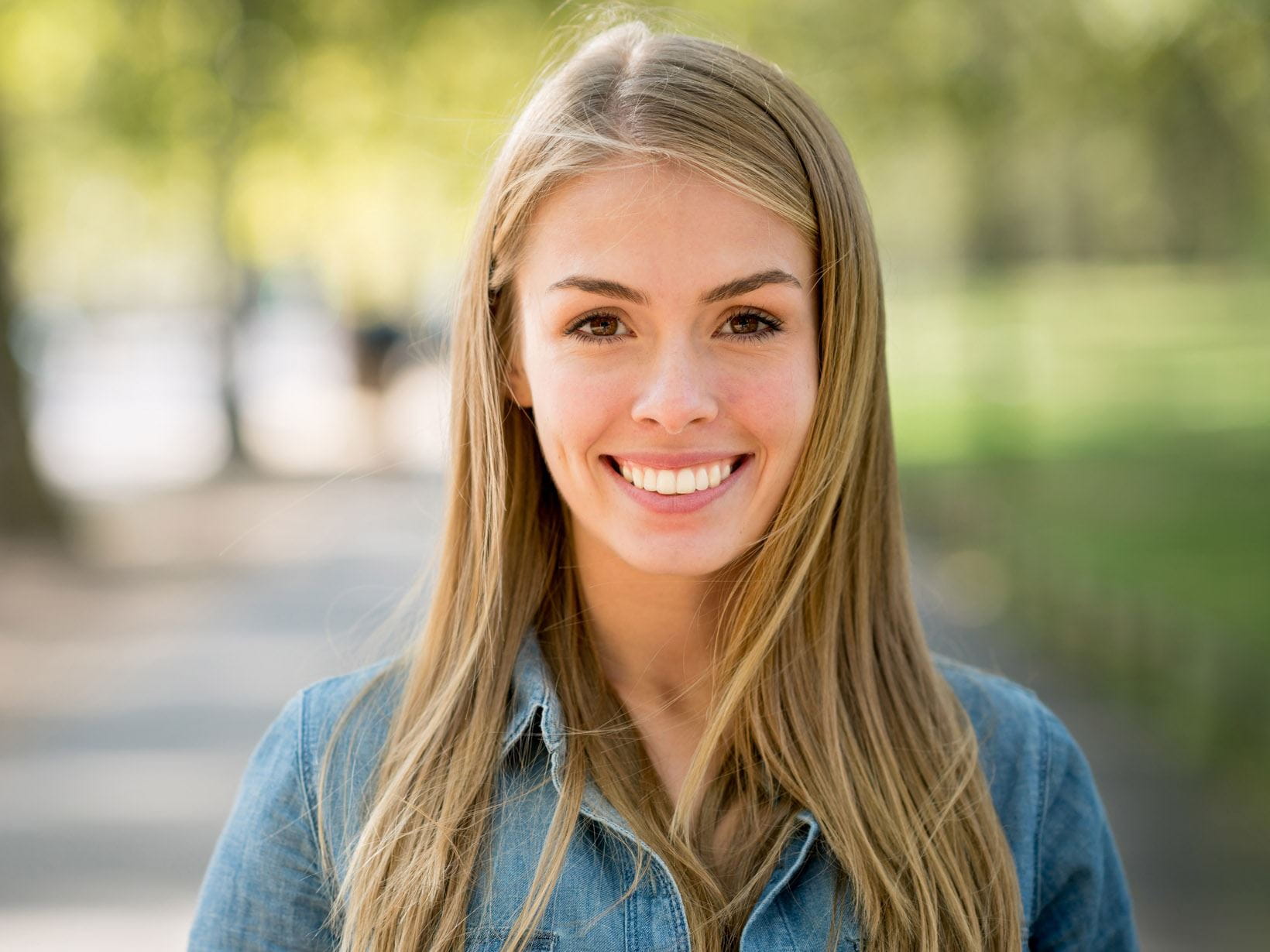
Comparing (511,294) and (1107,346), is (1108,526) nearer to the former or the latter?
(511,294)

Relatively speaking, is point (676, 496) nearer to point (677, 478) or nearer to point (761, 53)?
point (677, 478)

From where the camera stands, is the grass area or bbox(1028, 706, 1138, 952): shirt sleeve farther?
the grass area

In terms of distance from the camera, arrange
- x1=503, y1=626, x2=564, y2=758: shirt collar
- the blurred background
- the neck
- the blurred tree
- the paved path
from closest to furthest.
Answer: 1. x1=503, y1=626, x2=564, y2=758: shirt collar
2. the neck
3. the paved path
4. the blurred background
5. the blurred tree

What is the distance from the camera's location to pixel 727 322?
205cm

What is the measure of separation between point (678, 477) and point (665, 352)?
179 millimetres

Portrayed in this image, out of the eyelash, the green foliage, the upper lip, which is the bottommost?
the upper lip

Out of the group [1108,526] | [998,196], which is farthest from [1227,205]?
[998,196]

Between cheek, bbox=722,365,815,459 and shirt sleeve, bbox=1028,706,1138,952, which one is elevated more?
cheek, bbox=722,365,815,459

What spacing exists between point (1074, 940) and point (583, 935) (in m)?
0.77

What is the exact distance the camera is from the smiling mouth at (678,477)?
205 centimetres

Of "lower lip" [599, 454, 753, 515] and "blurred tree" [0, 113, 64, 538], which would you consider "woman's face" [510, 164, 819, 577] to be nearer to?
"lower lip" [599, 454, 753, 515]

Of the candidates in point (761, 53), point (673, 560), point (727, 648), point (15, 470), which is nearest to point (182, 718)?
point (761, 53)

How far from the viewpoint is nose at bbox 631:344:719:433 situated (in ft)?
6.54

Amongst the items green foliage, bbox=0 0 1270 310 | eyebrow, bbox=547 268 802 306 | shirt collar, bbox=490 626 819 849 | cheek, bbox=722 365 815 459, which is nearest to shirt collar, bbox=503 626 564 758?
shirt collar, bbox=490 626 819 849
